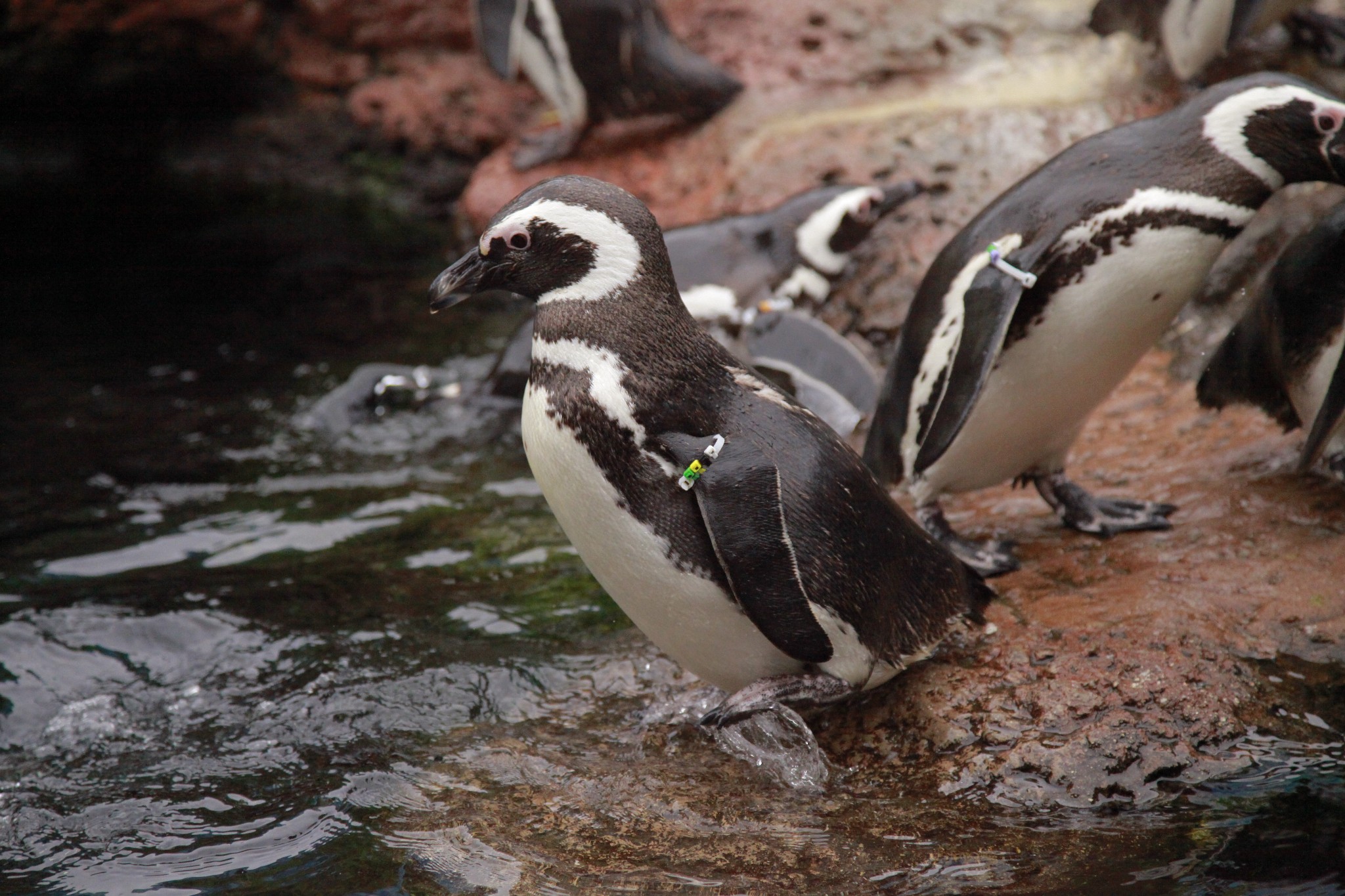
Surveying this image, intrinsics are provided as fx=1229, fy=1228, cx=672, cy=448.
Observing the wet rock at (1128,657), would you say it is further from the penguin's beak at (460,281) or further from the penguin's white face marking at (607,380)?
the penguin's beak at (460,281)

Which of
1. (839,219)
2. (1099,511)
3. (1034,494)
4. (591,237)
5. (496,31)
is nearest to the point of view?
(591,237)

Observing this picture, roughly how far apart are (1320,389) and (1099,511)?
646 mm

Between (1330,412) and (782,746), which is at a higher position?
(1330,412)

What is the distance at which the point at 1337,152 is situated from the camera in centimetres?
306

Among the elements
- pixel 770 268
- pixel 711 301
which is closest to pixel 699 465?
pixel 711 301

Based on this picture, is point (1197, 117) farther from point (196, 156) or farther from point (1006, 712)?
point (196, 156)

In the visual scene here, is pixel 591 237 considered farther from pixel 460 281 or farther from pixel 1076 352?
pixel 1076 352

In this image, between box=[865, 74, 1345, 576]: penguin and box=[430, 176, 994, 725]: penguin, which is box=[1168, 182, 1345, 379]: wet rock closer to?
box=[865, 74, 1345, 576]: penguin

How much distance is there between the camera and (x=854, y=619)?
2.57 metres

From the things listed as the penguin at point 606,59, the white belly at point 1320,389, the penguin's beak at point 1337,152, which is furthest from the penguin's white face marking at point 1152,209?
the penguin at point 606,59

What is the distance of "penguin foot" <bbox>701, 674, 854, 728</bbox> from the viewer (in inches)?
99.0

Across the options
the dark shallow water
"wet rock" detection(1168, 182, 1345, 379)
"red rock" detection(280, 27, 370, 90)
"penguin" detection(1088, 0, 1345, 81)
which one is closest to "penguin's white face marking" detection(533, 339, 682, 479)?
the dark shallow water

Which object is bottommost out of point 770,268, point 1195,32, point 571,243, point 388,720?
point 388,720

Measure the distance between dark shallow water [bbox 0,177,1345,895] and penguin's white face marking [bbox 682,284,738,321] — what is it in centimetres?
95
